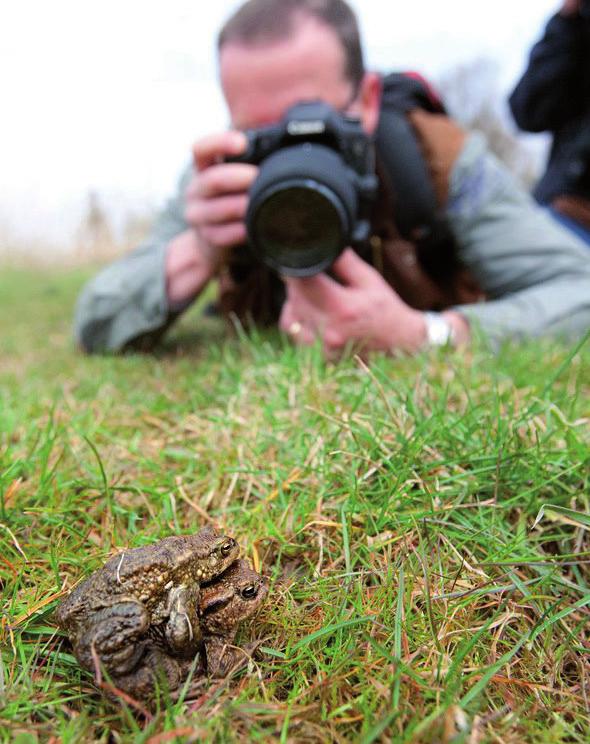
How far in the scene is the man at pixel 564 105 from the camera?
3057mm

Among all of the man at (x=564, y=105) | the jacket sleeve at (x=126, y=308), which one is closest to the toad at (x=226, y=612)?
the jacket sleeve at (x=126, y=308)

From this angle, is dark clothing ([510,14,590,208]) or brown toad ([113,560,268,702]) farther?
dark clothing ([510,14,590,208])

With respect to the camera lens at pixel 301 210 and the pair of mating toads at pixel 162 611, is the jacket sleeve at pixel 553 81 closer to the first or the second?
the camera lens at pixel 301 210

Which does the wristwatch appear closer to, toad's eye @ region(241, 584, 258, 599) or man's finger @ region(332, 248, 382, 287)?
man's finger @ region(332, 248, 382, 287)

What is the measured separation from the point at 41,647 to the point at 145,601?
19 cm

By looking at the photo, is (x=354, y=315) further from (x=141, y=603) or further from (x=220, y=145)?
(x=141, y=603)

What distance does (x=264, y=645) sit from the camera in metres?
0.95

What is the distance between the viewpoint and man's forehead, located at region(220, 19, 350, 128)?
228 cm

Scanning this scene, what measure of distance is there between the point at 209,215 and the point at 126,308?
2.46ft

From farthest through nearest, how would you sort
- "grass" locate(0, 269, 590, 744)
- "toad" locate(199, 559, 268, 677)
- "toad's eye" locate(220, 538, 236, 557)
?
"toad's eye" locate(220, 538, 236, 557) → "toad" locate(199, 559, 268, 677) → "grass" locate(0, 269, 590, 744)

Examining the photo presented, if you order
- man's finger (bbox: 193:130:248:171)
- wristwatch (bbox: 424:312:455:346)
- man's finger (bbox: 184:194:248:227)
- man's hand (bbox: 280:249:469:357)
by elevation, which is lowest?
wristwatch (bbox: 424:312:455:346)

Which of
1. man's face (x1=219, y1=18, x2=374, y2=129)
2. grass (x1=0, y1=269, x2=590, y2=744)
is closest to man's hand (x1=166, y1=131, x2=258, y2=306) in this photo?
man's face (x1=219, y1=18, x2=374, y2=129)

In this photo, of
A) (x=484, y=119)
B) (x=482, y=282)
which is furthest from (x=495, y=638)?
(x=484, y=119)

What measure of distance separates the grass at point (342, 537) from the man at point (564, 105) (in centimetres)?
205
